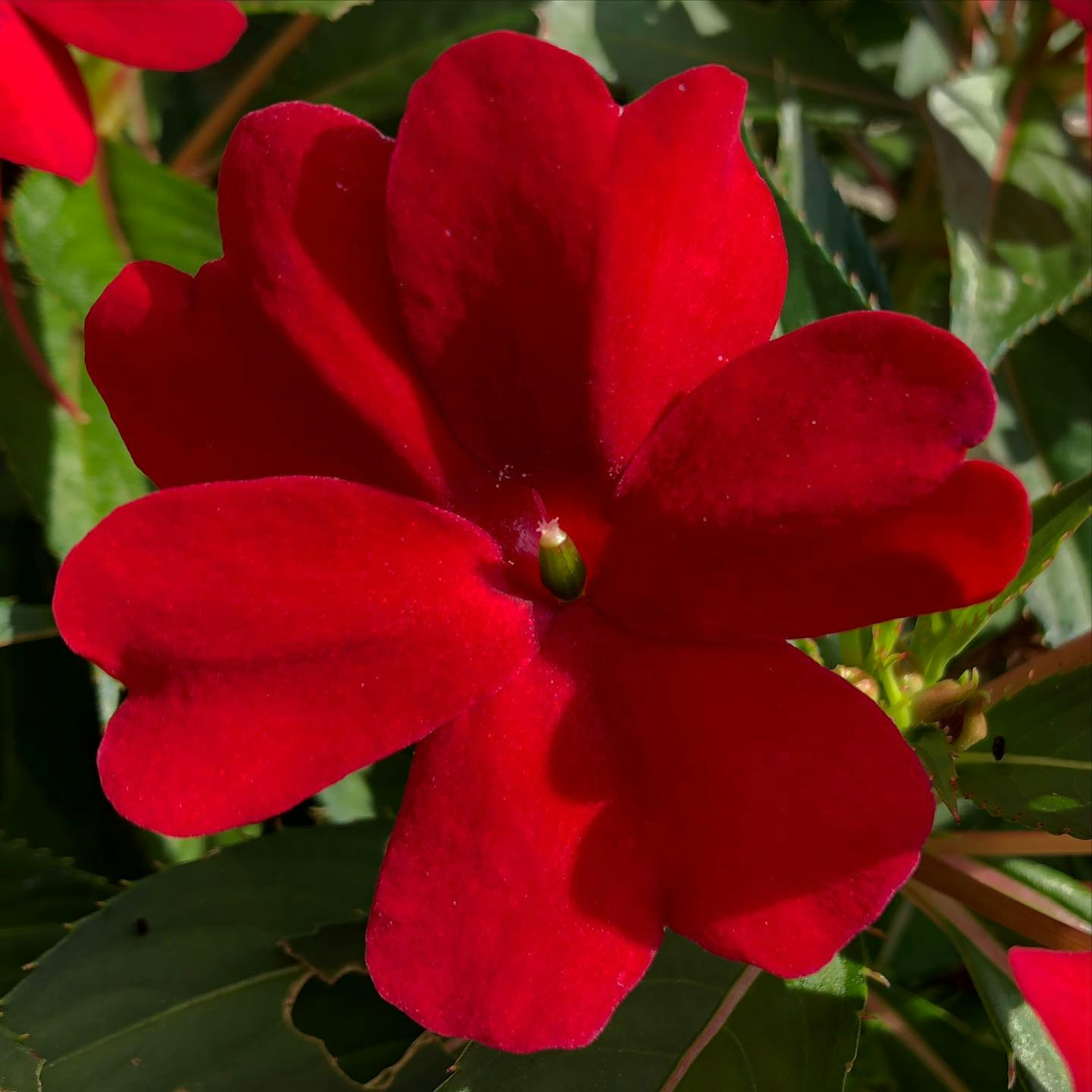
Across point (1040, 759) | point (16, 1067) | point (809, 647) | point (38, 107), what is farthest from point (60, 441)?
point (1040, 759)

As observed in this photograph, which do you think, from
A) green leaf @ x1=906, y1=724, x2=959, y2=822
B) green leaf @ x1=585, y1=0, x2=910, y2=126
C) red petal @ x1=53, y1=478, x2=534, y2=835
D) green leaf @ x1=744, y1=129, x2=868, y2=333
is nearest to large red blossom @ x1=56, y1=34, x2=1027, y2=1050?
red petal @ x1=53, y1=478, x2=534, y2=835

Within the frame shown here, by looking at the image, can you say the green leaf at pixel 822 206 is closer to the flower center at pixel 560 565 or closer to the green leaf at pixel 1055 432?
the green leaf at pixel 1055 432

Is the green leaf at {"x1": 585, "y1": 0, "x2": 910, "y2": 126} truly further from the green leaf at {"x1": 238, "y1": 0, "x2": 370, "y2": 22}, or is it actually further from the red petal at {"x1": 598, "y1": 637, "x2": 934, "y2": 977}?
the red petal at {"x1": 598, "y1": 637, "x2": 934, "y2": 977}

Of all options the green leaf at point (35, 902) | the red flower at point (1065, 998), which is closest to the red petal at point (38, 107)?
the green leaf at point (35, 902)

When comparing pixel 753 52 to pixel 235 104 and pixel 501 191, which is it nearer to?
pixel 235 104

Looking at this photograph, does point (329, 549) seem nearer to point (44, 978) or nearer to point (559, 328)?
point (559, 328)

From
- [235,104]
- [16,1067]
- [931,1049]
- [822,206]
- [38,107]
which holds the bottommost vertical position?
[931,1049]
